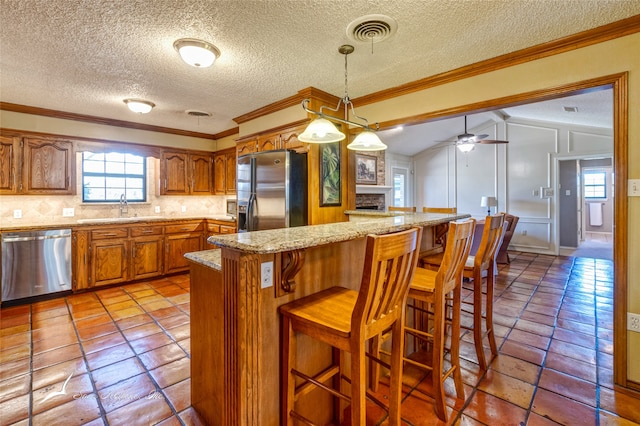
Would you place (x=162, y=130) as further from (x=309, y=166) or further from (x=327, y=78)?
(x=327, y=78)

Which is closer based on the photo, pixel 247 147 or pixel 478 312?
pixel 478 312

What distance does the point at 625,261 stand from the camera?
6.57 feet

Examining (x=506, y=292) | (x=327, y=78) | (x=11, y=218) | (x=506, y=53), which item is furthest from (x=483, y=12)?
(x=11, y=218)

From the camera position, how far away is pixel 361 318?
1134mm

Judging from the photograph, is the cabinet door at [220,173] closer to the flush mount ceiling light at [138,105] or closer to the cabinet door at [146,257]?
the cabinet door at [146,257]

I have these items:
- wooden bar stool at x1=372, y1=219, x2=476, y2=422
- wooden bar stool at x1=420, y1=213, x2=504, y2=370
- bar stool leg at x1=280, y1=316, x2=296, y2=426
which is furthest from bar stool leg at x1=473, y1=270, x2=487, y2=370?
bar stool leg at x1=280, y1=316, x2=296, y2=426

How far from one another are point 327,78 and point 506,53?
158cm

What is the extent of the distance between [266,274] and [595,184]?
1141cm

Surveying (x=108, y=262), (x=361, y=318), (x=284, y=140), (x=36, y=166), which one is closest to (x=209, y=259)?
(x=361, y=318)

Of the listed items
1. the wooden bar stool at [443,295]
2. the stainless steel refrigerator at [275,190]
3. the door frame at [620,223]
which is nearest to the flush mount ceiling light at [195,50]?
the stainless steel refrigerator at [275,190]

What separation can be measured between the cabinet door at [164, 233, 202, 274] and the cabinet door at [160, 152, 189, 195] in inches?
33.2

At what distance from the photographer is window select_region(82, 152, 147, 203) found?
14.6 ft

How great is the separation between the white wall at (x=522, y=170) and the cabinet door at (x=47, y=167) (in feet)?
26.4

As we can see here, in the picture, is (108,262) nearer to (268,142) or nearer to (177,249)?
(177,249)
